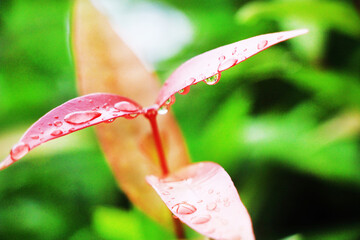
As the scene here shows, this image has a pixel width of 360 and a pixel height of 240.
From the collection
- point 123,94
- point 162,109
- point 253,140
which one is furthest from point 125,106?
point 253,140

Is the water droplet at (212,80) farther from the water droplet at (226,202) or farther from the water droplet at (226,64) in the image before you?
the water droplet at (226,202)

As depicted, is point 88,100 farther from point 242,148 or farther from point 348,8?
point 348,8

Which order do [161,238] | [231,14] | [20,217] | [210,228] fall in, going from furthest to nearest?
1. [231,14]
2. [20,217]
3. [161,238]
4. [210,228]

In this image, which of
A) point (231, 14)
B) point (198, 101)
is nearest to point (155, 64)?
point (198, 101)

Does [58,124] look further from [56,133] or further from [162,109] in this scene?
[162,109]

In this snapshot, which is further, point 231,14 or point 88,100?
point 231,14

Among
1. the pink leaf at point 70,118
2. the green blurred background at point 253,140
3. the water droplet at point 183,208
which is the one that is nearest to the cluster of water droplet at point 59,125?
the pink leaf at point 70,118
